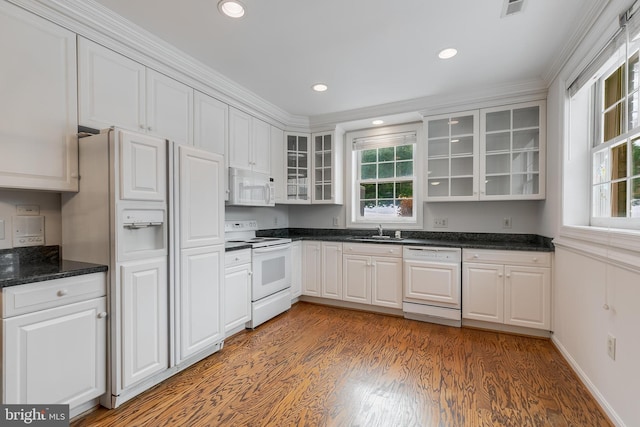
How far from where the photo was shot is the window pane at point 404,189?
159 inches

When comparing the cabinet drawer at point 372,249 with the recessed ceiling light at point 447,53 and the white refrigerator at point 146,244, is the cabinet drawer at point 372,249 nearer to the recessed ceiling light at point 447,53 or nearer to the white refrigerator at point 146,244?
the white refrigerator at point 146,244

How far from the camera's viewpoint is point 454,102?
3342 mm

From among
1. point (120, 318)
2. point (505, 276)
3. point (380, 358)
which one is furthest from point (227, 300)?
point (505, 276)

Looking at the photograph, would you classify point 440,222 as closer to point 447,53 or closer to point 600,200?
point 600,200

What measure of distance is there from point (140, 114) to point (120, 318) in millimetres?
1528

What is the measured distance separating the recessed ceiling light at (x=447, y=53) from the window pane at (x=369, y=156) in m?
1.82

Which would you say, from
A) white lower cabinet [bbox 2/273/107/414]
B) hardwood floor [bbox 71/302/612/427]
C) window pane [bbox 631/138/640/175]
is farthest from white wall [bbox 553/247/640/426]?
white lower cabinet [bbox 2/273/107/414]

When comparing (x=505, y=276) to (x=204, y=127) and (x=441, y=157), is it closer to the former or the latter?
(x=441, y=157)

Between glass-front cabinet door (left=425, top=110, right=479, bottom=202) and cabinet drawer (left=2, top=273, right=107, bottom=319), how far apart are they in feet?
10.8

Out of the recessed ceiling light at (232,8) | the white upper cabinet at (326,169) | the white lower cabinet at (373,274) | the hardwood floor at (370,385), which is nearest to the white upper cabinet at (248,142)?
the white upper cabinet at (326,169)

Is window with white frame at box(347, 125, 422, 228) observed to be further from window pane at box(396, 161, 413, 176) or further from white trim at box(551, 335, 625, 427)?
white trim at box(551, 335, 625, 427)

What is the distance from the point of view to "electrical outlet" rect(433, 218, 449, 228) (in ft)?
12.2

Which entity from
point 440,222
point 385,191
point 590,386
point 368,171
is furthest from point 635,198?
point 368,171

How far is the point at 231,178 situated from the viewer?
312 cm
